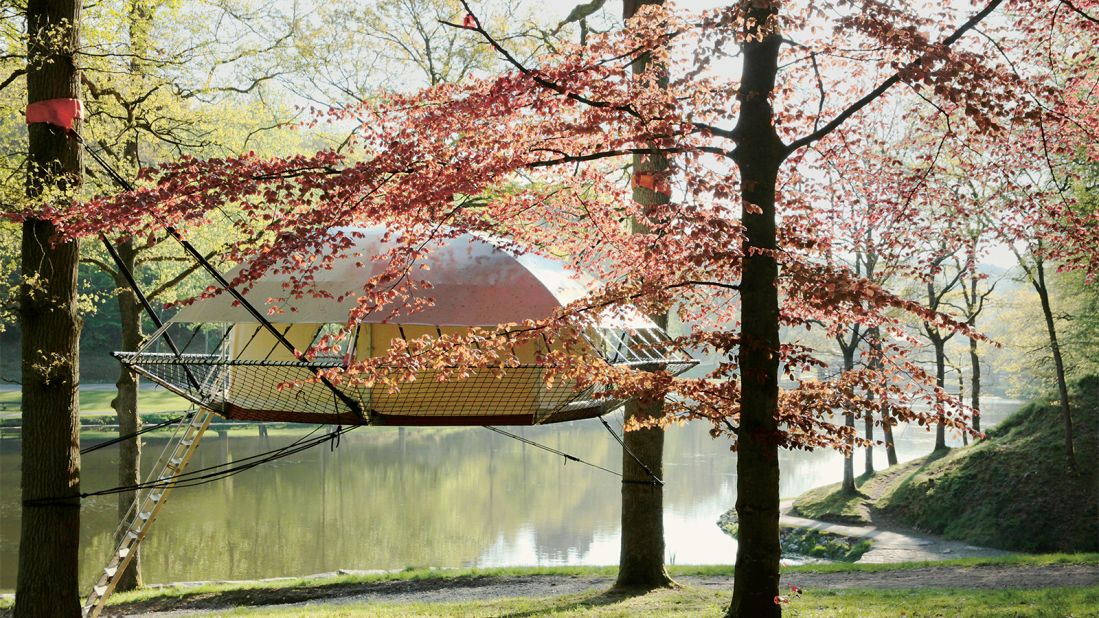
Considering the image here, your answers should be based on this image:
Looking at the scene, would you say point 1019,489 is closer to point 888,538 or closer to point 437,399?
point 888,538

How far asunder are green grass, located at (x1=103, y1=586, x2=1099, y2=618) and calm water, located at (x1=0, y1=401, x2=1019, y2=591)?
4415 millimetres

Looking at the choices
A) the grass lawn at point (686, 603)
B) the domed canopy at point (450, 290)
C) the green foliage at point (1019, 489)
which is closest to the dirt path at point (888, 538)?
the green foliage at point (1019, 489)

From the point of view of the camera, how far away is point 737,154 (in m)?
6.03

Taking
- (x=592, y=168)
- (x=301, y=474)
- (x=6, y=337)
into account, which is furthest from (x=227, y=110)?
(x=6, y=337)

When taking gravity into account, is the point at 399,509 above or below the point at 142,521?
below

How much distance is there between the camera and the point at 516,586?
12117 mm

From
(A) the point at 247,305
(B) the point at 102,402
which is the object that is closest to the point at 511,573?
(A) the point at 247,305

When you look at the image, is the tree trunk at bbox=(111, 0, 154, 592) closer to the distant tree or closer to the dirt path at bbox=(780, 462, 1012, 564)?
the distant tree

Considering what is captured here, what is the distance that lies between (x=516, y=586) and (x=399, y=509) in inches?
470

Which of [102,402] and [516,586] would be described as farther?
[102,402]

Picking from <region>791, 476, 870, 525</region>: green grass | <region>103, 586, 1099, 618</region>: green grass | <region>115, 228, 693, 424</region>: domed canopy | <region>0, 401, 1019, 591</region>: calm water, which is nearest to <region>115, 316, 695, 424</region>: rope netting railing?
<region>115, 228, 693, 424</region>: domed canopy

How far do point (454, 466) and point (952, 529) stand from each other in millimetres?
17126

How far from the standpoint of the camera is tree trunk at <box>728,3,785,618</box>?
5.87 meters

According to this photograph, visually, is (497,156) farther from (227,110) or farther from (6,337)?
(6,337)
